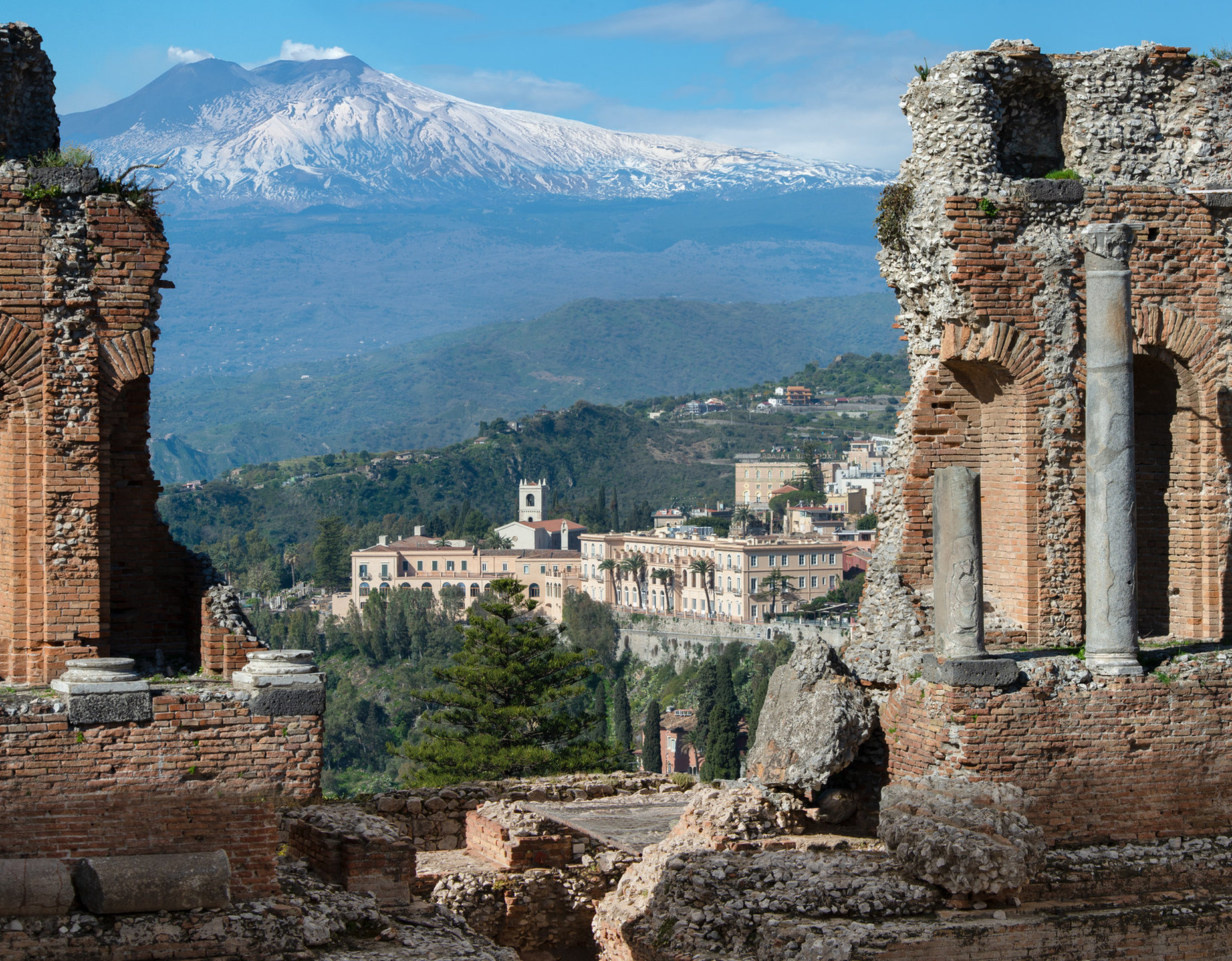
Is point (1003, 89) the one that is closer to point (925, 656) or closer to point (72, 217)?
point (925, 656)

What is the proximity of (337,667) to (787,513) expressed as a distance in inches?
2633

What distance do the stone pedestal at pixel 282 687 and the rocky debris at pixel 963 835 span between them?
511cm

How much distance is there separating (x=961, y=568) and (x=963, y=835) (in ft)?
7.88

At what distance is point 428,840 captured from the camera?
18.0 m

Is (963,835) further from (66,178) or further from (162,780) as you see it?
(66,178)

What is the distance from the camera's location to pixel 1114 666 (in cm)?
1497

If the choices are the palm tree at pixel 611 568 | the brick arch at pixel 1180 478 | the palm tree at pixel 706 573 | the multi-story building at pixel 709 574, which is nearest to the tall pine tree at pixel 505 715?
the brick arch at pixel 1180 478

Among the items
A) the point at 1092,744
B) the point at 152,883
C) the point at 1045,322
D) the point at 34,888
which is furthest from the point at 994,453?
the point at 34,888

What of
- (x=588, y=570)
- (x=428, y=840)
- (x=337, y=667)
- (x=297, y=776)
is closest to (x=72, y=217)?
(x=297, y=776)

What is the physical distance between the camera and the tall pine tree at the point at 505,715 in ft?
109

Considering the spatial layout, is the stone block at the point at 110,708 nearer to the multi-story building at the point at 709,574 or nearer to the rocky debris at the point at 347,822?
the rocky debris at the point at 347,822

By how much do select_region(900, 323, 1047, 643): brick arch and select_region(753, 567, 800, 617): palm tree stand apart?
366 feet

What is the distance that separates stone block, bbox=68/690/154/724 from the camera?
40.1 ft

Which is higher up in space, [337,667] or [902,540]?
[902,540]
